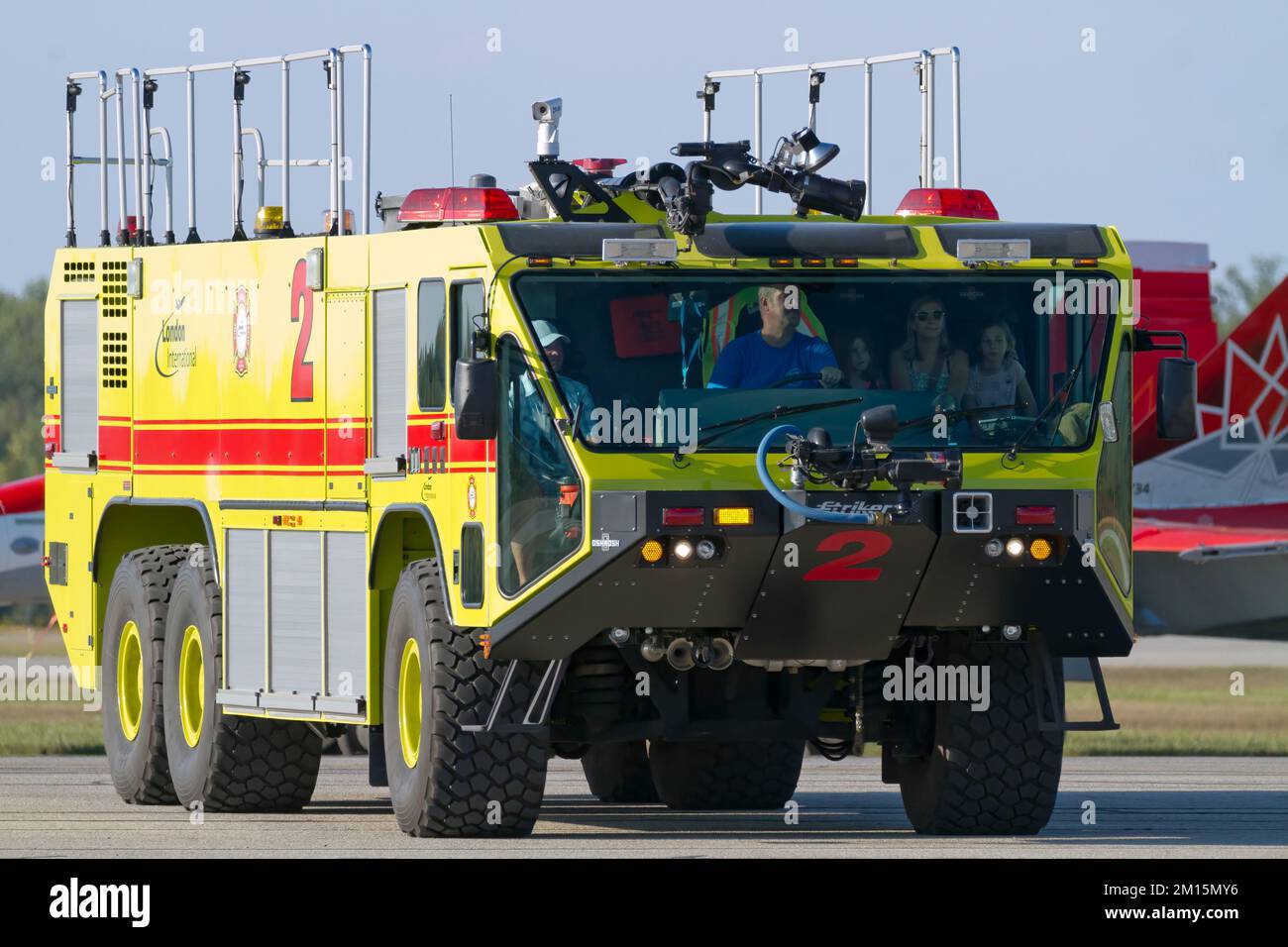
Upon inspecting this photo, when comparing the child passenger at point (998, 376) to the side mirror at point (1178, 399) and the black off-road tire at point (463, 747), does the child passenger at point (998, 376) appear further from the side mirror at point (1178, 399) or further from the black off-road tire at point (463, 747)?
the black off-road tire at point (463, 747)

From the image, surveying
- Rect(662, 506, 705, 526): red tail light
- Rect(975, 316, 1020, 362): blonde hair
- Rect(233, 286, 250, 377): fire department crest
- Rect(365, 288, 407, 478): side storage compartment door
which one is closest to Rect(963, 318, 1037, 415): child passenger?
Rect(975, 316, 1020, 362): blonde hair

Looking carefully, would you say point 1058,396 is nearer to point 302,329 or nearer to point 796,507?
point 796,507

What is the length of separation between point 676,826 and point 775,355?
12.3ft

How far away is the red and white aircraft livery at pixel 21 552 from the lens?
35312mm

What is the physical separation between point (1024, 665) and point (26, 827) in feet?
18.6

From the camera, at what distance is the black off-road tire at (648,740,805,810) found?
741 inches

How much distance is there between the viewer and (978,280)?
1524 centimetres

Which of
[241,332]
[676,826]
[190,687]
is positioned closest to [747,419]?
[676,826]

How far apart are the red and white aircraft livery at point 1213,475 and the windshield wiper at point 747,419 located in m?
17.9

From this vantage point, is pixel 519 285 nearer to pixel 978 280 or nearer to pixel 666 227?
pixel 666 227

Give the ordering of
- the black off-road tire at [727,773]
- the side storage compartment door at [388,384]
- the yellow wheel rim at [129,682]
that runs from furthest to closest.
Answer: the yellow wheel rim at [129,682]
the black off-road tire at [727,773]
the side storage compartment door at [388,384]

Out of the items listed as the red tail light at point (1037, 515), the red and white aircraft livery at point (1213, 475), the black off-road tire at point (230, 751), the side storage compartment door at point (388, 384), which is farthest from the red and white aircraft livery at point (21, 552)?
the red tail light at point (1037, 515)
